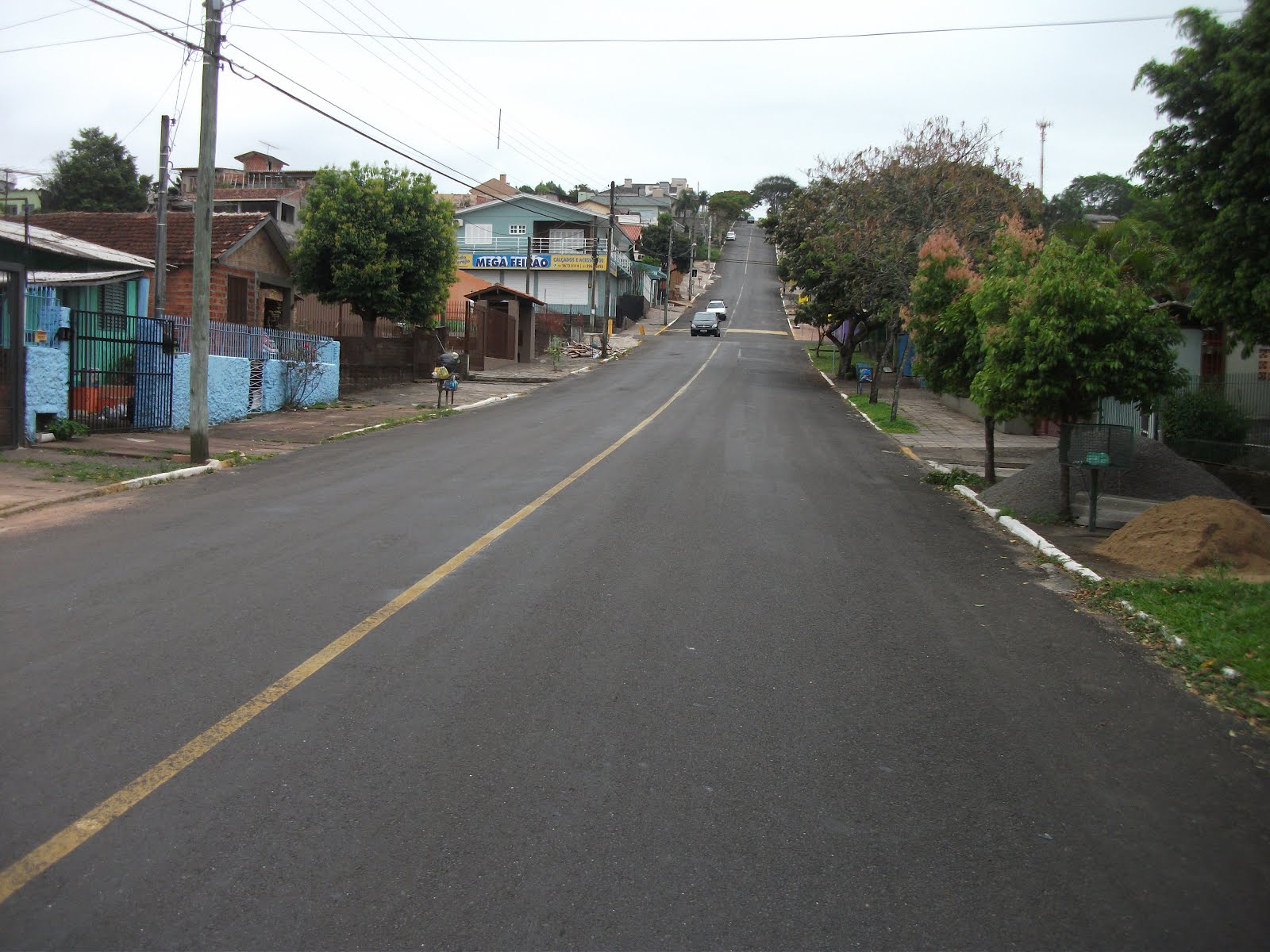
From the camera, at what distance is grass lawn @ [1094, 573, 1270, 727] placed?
6.02m

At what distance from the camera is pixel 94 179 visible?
5356 centimetres

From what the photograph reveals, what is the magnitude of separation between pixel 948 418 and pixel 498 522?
20710 millimetres

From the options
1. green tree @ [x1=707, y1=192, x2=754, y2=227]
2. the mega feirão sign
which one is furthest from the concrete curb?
green tree @ [x1=707, y1=192, x2=754, y2=227]

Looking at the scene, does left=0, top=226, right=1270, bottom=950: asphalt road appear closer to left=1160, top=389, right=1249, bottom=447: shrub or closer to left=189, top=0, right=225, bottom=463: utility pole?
left=189, top=0, right=225, bottom=463: utility pole

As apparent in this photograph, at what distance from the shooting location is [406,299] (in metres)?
30.3

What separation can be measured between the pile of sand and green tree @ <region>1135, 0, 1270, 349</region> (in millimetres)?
1920

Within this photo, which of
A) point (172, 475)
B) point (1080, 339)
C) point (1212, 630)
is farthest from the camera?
point (172, 475)

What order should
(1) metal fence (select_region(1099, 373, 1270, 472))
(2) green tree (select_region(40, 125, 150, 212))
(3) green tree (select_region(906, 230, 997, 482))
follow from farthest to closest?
(2) green tree (select_region(40, 125, 150, 212)), (3) green tree (select_region(906, 230, 997, 482)), (1) metal fence (select_region(1099, 373, 1270, 472))

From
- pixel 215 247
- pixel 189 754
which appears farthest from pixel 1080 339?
pixel 215 247

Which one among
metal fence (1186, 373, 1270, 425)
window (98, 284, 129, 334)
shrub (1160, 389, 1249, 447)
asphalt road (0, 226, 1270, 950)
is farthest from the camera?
window (98, 284, 129, 334)

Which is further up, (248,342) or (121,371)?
(248,342)

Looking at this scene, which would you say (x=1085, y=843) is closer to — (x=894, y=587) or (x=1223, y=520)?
(x=894, y=587)

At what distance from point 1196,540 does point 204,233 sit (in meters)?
13.8

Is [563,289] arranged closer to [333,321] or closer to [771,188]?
[333,321]
